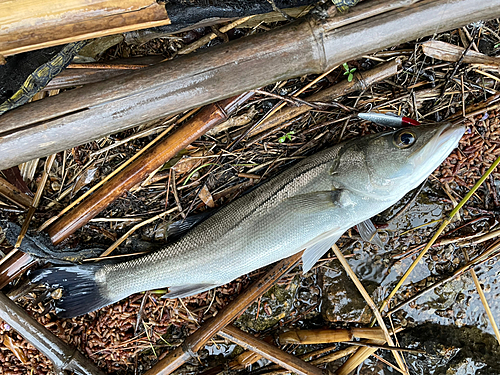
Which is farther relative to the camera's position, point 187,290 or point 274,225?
point 187,290

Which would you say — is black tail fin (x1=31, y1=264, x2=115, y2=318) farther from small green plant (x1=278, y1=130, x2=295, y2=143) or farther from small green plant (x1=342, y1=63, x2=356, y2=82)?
small green plant (x1=342, y1=63, x2=356, y2=82)

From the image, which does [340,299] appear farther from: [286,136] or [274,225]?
[286,136]

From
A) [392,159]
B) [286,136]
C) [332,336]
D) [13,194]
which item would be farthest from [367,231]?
[13,194]

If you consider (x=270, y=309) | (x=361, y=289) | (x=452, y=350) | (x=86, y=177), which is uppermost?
(x=86, y=177)

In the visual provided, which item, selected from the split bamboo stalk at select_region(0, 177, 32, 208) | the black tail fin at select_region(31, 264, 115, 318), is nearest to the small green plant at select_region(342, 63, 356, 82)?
the black tail fin at select_region(31, 264, 115, 318)

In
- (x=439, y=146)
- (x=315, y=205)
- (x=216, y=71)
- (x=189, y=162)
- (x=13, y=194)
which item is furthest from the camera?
(x=189, y=162)

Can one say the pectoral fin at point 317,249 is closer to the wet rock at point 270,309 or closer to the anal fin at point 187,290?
the wet rock at point 270,309
